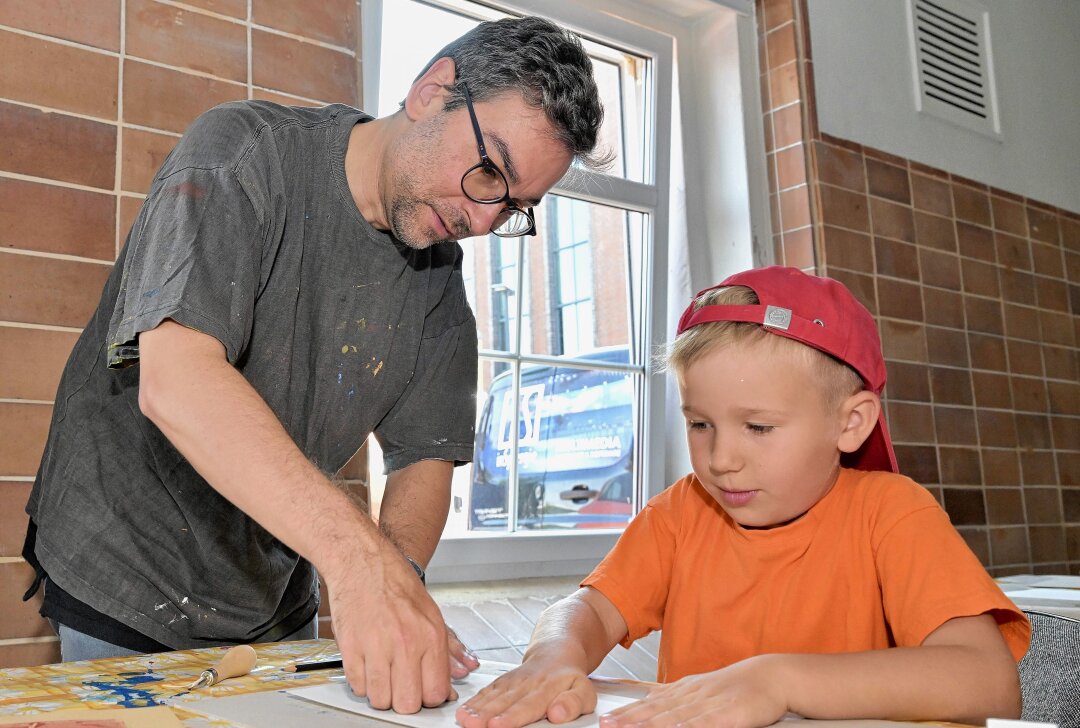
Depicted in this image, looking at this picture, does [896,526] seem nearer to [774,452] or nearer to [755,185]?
[774,452]

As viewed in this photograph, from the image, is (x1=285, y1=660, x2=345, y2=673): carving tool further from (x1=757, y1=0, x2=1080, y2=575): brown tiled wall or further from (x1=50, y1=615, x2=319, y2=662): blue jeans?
(x1=757, y1=0, x2=1080, y2=575): brown tiled wall

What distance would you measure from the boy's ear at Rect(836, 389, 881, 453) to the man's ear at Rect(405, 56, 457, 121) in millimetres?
623

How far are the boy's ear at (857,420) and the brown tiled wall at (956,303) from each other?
1.51 m

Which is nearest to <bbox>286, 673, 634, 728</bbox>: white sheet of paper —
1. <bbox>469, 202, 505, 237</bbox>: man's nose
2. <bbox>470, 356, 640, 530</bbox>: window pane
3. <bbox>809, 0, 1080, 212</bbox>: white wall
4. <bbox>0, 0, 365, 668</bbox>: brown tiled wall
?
<bbox>469, 202, 505, 237</bbox>: man's nose

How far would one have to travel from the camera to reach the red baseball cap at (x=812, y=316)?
111 cm

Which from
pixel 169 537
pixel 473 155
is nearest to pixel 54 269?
pixel 169 537

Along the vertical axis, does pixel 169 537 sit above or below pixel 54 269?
below

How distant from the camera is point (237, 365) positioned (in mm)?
1197

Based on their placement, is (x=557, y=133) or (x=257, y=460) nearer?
(x=257, y=460)

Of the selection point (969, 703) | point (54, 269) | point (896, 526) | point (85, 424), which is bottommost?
point (969, 703)

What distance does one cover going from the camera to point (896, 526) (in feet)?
3.51

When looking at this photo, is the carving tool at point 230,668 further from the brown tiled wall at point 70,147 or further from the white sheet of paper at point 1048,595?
the white sheet of paper at point 1048,595

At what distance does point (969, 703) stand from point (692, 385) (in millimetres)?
442

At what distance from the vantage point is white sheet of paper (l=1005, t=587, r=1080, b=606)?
5.92 ft
